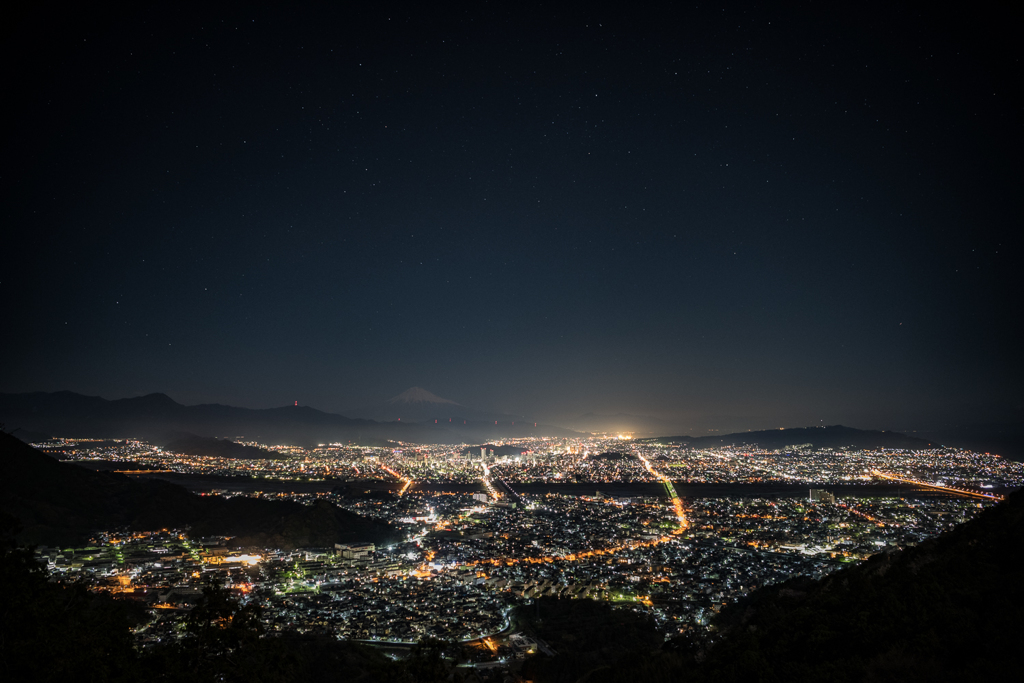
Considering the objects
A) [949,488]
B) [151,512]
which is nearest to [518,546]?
[151,512]

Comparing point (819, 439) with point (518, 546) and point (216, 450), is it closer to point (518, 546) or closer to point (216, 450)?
point (518, 546)

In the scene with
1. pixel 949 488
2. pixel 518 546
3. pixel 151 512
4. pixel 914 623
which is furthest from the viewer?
pixel 949 488

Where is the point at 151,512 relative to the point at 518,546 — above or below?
above

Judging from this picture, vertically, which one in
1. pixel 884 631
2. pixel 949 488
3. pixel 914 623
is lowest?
pixel 949 488

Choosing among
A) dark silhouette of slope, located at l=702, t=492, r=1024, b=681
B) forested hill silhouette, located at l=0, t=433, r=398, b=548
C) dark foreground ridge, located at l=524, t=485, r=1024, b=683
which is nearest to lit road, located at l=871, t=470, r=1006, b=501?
dark foreground ridge, located at l=524, t=485, r=1024, b=683

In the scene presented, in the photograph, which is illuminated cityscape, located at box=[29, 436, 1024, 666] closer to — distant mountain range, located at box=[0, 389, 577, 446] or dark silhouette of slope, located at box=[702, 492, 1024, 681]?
dark silhouette of slope, located at box=[702, 492, 1024, 681]

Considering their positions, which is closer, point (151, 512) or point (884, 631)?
point (884, 631)

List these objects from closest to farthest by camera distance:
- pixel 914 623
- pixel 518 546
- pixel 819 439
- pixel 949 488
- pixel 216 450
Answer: pixel 914 623
pixel 518 546
pixel 949 488
pixel 216 450
pixel 819 439
